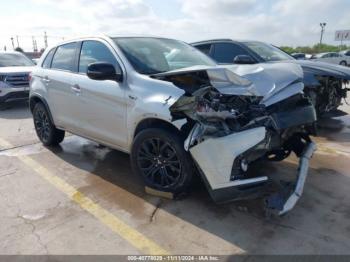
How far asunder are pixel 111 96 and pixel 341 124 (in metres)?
5.23

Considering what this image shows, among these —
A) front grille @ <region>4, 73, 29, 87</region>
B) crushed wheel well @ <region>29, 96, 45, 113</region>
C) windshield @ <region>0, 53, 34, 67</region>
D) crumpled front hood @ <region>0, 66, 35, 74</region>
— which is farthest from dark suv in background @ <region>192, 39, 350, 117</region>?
windshield @ <region>0, 53, 34, 67</region>

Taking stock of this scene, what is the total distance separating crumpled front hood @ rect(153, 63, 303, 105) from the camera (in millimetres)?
3410

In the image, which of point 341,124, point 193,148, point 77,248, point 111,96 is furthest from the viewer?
point 341,124

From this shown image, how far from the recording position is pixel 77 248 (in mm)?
3248

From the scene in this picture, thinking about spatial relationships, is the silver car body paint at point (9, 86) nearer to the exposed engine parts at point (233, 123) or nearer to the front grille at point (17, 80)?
the front grille at point (17, 80)

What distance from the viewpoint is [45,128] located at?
20.4 ft

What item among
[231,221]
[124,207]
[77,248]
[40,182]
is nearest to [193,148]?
[231,221]

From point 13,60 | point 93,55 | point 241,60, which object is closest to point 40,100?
point 93,55

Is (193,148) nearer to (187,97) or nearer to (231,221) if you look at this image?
(187,97)

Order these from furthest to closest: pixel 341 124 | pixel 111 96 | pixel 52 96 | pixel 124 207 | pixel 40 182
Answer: pixel 341 124 < pixel 52 96 < pixel 40 182 < pixel 111 96 < pixel 124 207

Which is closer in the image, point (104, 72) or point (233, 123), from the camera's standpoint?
point (233, 123)

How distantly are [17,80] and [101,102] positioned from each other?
22.9 feet

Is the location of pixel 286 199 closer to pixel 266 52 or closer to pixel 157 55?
pixel 157 55

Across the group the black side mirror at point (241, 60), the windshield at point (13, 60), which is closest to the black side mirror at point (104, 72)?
the black side mirror at point (241, 60)
